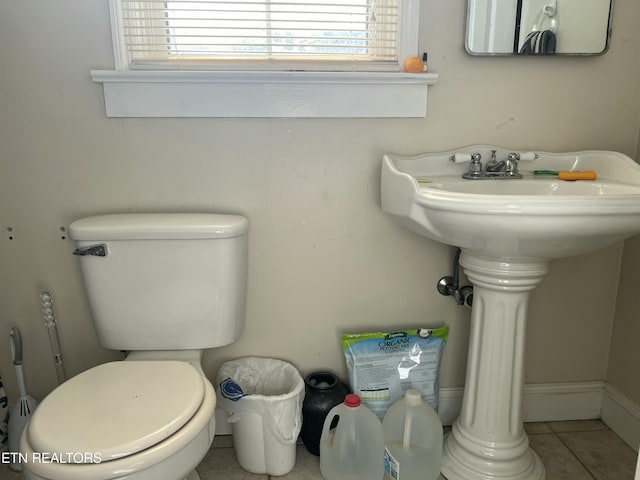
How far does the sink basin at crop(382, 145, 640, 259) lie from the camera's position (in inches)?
36.0

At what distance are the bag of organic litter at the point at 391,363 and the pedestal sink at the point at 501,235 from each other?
154 mm

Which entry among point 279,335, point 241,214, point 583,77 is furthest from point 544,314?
point 241,214

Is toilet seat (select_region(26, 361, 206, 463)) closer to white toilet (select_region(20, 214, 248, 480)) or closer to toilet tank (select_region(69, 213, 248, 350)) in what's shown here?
white toilet (select_region(20, 214, 248, 480))

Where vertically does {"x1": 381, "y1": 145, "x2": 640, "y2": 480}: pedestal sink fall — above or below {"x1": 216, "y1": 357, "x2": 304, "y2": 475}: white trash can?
above

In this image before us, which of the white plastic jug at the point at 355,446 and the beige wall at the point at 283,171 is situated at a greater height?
the beige wall at the point at 283,171

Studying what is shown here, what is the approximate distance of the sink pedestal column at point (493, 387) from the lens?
118 centimetres

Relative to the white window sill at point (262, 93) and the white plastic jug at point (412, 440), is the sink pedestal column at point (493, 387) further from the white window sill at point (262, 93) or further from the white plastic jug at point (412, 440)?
the white window sill at point (262, 93)

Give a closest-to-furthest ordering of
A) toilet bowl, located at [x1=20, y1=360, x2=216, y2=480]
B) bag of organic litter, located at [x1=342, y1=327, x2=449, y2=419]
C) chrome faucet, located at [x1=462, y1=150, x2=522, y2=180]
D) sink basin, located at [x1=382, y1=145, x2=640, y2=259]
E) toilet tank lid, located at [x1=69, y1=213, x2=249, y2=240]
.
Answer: toilet bowl, located at [x1=20, y1=360, x2=216, y2=480] < sink basin, located at [x1=382, y1=145, x2=640, y2=259] < toilet tank lid, located at [x1=69, y1=213, x2=249, y2=240] < chrome faucet, located at [x1=462, y1=150, x2=522, y2=180] < bag of organic litter, located at [x1=342, y1=327, x2=449, y2=419]

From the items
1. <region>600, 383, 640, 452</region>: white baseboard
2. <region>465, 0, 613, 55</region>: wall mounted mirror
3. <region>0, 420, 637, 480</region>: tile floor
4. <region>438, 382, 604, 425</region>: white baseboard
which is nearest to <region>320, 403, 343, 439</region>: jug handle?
<region>0, 420, 637, 480</region>: tile floor

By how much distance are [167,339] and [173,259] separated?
0.72 ft

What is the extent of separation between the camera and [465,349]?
148 centimetres

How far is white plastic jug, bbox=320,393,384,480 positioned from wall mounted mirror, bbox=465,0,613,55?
1.04 meters

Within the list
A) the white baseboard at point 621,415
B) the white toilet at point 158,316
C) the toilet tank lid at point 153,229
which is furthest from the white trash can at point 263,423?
the white baseboard at point 621,415

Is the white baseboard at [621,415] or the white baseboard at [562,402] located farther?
the white baseboard at [562,402]
